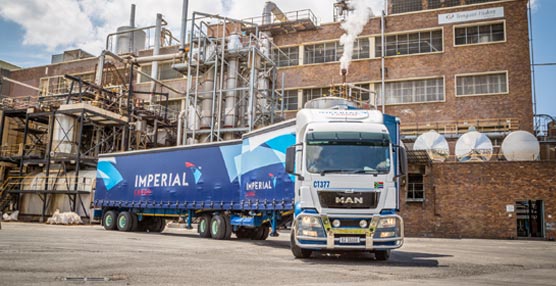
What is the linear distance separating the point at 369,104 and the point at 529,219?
485 inches

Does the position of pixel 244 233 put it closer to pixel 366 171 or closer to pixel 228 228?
pixel 228 228

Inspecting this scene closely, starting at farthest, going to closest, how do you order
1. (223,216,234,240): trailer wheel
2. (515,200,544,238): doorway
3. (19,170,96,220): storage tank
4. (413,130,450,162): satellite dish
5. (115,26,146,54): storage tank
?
1. (115,26,146,54): storage tank
2. (19,170,96,220): storage tank
3. (413,130,450,162): satellite dish
4. (515,200,544,238): doorway
5. (223,216,234,240): trailer wheel

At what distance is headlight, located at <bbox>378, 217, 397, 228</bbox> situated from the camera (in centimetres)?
1121

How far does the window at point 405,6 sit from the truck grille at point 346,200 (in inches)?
1227

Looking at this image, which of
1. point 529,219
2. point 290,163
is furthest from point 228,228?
point 529,219

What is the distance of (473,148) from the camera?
2891 centimetres

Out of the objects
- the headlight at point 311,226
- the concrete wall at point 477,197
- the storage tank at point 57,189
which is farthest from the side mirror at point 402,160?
the storage tank at point 57,189

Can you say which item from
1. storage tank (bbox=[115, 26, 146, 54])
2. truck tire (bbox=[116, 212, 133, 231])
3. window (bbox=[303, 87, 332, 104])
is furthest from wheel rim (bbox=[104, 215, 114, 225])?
storage tank (bbox=[115, 26, 146, 54])

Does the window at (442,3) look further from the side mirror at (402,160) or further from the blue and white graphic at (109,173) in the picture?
the side mirror at (402,160)

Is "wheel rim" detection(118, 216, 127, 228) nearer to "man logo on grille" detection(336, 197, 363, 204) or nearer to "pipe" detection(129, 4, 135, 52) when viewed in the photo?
"man logo on grille" detection(336, 197, 363, 204)

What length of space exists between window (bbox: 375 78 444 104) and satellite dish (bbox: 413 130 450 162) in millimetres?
6917

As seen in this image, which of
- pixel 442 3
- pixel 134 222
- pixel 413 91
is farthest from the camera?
pixel 442 3

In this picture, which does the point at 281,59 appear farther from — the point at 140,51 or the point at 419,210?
the point at 419,210

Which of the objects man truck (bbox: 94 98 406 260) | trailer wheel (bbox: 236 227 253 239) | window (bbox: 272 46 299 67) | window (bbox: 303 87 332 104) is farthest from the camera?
window (bbox: 272 46 299 67)
